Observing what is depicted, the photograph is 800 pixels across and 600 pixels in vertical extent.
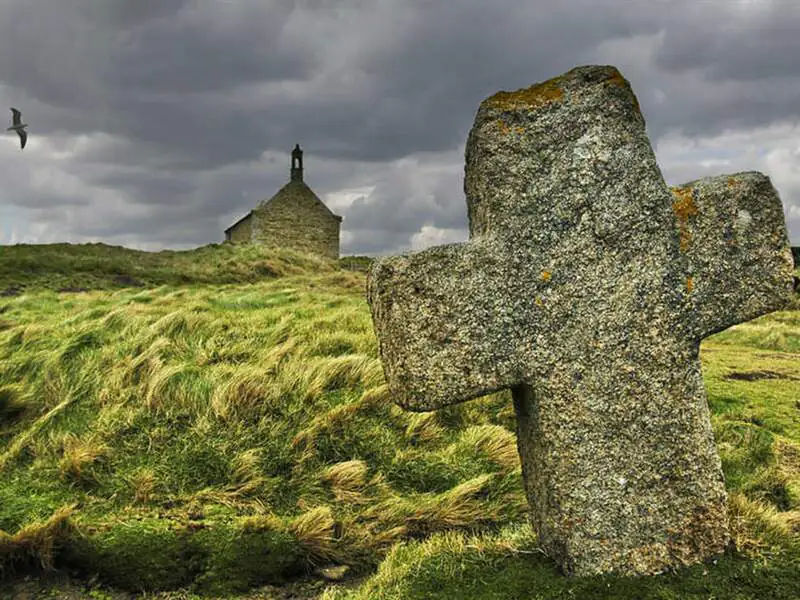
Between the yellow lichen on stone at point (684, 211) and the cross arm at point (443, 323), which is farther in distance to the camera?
the yellow lichen on stone at point (684, 211)

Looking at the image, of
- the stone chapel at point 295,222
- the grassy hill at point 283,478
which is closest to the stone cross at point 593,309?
the grassy hill at point 283,478

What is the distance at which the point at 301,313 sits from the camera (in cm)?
1146

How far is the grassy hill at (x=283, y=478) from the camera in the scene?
13.0ft

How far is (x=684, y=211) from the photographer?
147 inches

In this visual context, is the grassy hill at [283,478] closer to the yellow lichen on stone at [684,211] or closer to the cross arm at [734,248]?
the cross arm at [734,248]

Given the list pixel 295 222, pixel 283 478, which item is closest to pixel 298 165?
pixel 295 222

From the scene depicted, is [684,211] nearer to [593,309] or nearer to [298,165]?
[593,309]

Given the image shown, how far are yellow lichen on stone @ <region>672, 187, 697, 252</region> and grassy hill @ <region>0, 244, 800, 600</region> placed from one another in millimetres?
1739

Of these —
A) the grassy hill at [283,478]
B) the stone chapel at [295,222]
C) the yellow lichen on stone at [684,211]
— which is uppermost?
the stone chapel at [295,222]

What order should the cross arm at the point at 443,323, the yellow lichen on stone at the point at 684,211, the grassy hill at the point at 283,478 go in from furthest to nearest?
the grassy hill at the point at 283,478, the yellow lichen on stone at the point at 684,211, the cross arm at the point at 443,323

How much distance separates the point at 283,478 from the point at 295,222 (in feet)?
161

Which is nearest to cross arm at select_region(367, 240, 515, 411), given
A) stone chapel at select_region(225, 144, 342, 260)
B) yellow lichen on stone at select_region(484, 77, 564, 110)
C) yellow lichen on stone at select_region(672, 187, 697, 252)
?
yellow lichen on stone at select_region(484, 77, 564, 110)

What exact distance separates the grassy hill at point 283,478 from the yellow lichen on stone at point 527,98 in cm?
269

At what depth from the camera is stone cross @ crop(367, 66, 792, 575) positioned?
3615 mm
